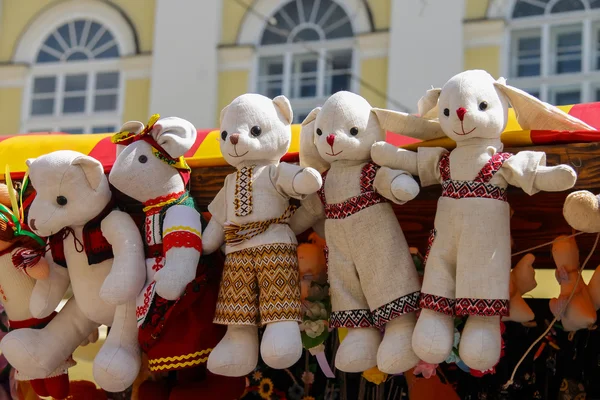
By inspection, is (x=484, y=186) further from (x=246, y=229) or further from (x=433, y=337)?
(x=246, y=229)

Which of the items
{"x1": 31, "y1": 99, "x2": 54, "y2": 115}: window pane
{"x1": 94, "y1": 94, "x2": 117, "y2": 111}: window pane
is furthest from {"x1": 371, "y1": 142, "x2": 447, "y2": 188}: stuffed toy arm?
{"x1": 31, "y1": 99, "x2": 54, "y2": 115}: window pane

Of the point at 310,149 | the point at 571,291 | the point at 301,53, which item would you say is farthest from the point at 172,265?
the point at 301,53

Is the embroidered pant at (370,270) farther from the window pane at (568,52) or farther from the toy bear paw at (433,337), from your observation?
the window pane at (568,52)

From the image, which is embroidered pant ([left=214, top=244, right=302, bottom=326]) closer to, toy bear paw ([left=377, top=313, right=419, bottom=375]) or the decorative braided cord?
the decorative braided cord

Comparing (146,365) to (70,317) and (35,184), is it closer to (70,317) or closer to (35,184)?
(70,317)

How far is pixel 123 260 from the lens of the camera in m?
2.51

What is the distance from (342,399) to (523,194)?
1.09 meters

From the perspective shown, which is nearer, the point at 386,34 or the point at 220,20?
the point at 386,34

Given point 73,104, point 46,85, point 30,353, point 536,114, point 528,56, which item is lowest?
point 30,353

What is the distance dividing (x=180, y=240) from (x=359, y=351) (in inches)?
23.3

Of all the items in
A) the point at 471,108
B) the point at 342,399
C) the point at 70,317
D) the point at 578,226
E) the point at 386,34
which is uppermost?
the point at 386,34

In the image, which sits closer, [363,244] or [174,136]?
[363,244]

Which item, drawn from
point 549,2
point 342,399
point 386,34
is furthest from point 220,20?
point 342,399

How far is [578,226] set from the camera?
7.16 ft
